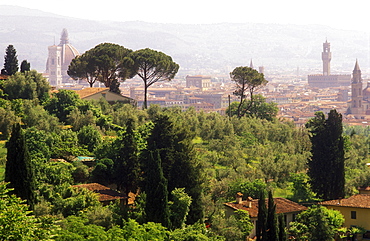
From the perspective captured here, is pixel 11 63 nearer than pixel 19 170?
No

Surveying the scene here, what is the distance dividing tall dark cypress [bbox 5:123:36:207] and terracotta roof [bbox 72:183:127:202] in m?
6.32

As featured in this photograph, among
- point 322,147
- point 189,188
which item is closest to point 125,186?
point 189,188

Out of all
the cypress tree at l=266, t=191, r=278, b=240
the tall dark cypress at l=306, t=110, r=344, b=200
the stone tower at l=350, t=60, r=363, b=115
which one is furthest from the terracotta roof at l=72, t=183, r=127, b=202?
the stone tower at l=350, t=60, r=363, b=115

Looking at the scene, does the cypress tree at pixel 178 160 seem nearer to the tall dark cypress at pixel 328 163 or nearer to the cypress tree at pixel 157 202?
the cypress tree at pixel 157 202

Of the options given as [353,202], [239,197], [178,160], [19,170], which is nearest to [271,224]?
[239,197]

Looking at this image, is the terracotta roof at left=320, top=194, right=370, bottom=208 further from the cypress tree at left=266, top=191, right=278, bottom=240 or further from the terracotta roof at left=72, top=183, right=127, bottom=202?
the terracotta roof at left=72, top=183, right=127, bottom=202

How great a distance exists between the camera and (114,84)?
172 ft

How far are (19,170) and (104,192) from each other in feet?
25.3

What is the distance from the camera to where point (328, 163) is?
3847cm

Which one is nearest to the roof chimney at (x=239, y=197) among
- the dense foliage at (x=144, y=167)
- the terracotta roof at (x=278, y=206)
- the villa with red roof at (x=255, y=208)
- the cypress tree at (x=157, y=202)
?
the villa with red roof at (x=255, y=208)

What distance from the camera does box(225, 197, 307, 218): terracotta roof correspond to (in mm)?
33750

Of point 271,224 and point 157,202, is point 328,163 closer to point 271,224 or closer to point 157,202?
point 271,224

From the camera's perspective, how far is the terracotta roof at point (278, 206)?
3375cm

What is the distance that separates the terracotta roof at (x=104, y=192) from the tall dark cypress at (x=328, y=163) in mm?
12410
